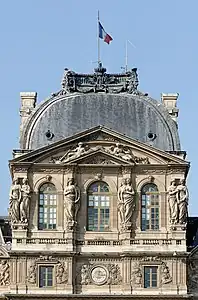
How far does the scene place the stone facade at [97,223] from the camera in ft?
180

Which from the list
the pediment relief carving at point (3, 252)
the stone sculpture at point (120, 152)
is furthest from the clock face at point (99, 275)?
the stone sculpture at point (120, 152)

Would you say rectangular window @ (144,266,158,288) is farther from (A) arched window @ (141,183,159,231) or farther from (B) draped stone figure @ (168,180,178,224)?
(B) draped stone figure @ (168,180,178,224)

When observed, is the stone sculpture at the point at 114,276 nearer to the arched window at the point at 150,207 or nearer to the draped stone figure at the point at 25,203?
the arched window at the point at 150,207

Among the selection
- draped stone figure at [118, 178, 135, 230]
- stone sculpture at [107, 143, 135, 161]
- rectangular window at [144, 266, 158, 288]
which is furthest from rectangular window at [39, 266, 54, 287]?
stone sculpture at [107, 143, 135, 161]


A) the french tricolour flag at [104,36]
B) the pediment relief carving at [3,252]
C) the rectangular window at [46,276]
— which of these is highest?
the french tricolour flag at [104,36]

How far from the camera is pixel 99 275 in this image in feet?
181

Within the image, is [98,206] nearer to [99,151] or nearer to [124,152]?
[99,151]

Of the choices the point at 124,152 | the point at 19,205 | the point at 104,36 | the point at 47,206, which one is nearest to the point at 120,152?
the point at 124,152

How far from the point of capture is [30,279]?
54812mm

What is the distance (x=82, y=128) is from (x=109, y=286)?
757 cm

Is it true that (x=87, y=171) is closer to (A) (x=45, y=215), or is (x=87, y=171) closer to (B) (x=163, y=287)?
(A) (x=45, y=215)

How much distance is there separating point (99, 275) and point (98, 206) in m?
3.21

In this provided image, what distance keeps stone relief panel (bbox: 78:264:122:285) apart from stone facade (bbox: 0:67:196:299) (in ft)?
0.15

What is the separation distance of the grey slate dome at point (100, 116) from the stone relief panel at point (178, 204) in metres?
2.27
